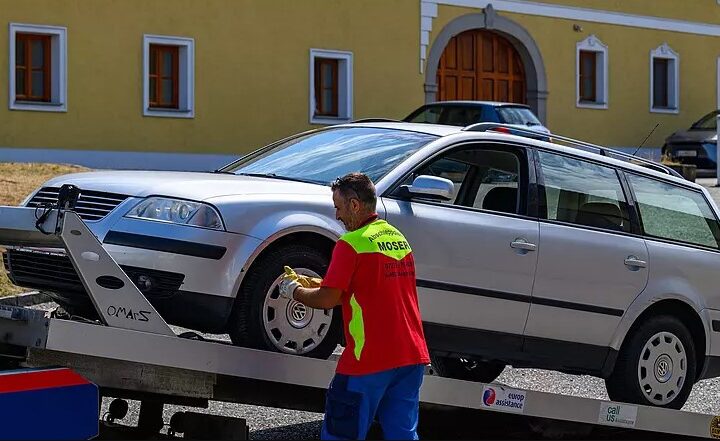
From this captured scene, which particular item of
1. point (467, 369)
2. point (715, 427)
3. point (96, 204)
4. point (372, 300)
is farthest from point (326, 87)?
point (372, 300)

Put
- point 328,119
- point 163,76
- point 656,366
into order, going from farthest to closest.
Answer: point 328,119
point 163,76
point 656,366

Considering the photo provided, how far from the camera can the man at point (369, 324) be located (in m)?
5.80

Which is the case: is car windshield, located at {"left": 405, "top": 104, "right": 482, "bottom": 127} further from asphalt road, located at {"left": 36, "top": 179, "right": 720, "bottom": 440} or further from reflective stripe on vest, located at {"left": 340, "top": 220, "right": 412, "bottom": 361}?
reflective stripe on vest, located at {"left": 340, "top": 220, "right": 412, "bottom": 361}

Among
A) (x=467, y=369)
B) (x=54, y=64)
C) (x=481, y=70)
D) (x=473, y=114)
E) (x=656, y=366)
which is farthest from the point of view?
(x=481, y=70)

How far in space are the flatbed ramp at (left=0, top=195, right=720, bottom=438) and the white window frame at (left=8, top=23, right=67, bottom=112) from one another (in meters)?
18.3

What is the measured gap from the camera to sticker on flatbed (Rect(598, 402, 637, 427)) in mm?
7734

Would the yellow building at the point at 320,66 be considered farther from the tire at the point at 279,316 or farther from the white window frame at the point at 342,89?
the tire at the point at 279,316

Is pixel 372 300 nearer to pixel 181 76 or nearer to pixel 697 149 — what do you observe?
pixel 181 76

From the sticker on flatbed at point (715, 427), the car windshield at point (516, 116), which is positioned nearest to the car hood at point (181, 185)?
the sticker on flatbed at point (715, 427)

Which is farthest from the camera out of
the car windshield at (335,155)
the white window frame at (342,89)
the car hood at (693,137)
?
the car hood at (693,137)

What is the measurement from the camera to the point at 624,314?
824cm

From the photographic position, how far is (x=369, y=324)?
19.1 ft

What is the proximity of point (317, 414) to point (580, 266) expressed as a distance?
1.88 m

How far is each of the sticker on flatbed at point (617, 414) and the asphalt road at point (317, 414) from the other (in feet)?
2.27
